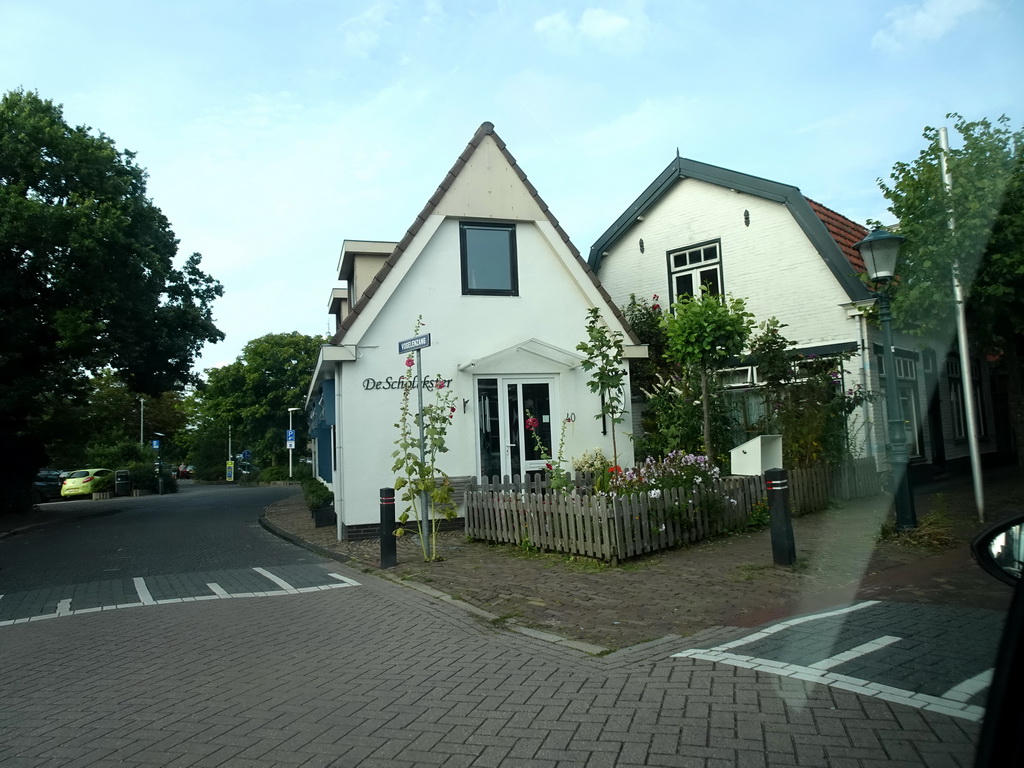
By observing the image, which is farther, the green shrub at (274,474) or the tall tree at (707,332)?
the green shrub at (274,474)

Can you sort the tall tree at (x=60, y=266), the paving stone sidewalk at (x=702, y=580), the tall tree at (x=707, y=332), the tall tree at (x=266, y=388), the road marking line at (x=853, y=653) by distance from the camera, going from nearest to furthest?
the road marking line at (x=853, y=653) → the paving stone sidewalk at (x=702, y=580) → the tall tree at (x=707, y=332) → the tall tree at (x=60, y=266) → the tall tree at (x=266, y=388)

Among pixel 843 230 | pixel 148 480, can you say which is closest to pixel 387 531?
pixel 843 230

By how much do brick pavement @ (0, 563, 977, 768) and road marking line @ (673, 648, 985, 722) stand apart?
88 mm

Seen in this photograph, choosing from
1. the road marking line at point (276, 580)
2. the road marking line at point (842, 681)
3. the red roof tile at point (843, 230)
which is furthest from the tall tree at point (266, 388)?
the road marking line at point (842, 681)

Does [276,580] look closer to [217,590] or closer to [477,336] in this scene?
[217,590]

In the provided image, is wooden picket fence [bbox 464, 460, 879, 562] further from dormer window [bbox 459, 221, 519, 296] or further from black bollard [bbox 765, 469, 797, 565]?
dormer window [bbox 459, 221, 519, 296]

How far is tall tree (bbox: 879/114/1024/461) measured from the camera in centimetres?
1038

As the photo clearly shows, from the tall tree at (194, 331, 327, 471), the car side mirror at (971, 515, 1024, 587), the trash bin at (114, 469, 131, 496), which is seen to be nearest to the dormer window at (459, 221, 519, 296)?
the car side mirror at (971, 515, 1024, 587)

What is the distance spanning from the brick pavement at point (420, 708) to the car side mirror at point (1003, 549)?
1210mm

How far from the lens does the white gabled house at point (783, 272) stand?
15.1 metres

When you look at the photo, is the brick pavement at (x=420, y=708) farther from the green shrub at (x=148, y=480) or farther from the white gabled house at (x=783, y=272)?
the green shrub at (x=148, y=480)

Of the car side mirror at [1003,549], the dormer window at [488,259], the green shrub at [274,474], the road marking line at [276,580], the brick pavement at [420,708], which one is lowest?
the brick pavement at [420,708]

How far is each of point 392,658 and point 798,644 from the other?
2896 millimetres

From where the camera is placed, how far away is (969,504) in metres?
12.9
